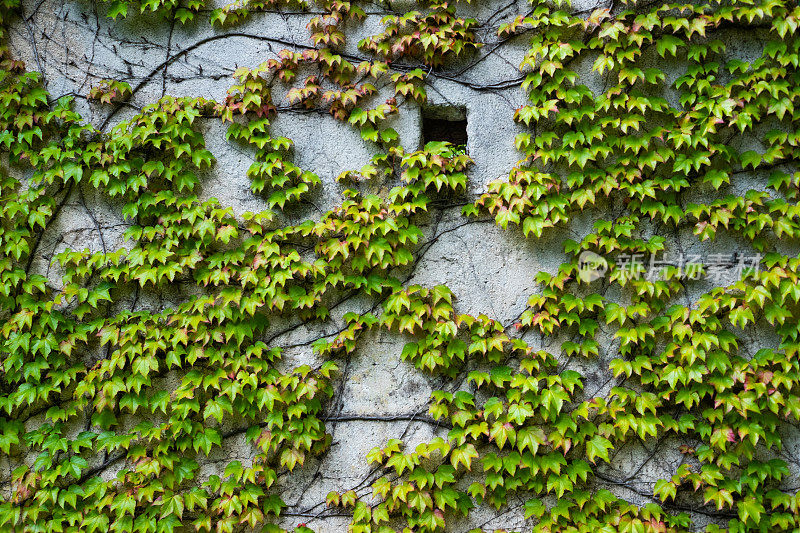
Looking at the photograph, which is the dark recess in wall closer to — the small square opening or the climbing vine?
the small square opening

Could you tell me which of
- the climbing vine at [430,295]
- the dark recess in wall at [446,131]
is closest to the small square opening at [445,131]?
the dark recess in wall at [446,131]

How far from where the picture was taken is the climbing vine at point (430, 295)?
313cm

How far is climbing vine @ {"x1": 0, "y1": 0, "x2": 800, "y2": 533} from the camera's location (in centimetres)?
313

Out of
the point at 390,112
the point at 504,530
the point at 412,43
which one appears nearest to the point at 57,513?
the point at 504,530

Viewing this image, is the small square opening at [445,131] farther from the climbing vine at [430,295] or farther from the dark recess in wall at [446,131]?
the climbing vine at [430,295]

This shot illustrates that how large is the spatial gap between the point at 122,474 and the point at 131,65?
2.73 meters

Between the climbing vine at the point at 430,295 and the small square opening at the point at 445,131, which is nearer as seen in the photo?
the climbing vine at the point at 430,295

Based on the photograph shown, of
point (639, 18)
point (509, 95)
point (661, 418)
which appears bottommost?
point (661, 418)

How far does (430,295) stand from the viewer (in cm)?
334

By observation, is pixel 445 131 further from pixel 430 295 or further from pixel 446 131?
pixel 430 295

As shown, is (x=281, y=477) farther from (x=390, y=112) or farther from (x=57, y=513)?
(x=390, y=112)

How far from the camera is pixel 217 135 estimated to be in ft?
11.6

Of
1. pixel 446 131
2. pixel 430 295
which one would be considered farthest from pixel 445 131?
pixel 430 295

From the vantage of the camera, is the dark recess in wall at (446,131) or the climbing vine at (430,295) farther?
the dark recess in wall at (446,131)
